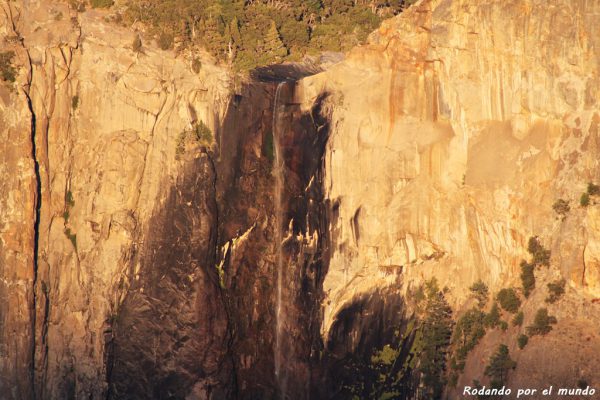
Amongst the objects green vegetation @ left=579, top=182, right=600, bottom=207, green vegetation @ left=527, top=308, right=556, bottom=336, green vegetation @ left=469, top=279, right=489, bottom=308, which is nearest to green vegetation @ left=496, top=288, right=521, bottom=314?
green vegetation @ left=469, top=279, right=489, bottom=308

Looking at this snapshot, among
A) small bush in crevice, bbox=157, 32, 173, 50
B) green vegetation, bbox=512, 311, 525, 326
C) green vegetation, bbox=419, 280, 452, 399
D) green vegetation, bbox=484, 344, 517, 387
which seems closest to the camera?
green vegetation, bbox=484, 344, 517, 387

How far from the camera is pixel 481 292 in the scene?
179ft

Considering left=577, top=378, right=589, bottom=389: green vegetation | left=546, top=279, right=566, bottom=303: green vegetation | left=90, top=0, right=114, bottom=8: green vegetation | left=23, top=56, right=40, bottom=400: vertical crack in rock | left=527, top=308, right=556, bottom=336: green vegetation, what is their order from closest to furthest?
left=577, top=378, right=589, bottom=389: green vegetation, left=527, top=308, right=556, bottom=336: green vegetation, left=546, top=279, right=566, bottom=303: green vegetation, left=23, top=56, right=40, bottom=400: vertical crack in rock, left=90, top=0, right=114, bottom=8: green vegetation

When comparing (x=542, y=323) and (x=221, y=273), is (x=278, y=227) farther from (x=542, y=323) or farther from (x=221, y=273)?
(x=542, y=323)

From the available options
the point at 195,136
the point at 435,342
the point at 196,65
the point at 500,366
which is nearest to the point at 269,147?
the point at 195,136

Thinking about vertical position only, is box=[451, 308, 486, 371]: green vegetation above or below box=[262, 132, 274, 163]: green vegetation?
below

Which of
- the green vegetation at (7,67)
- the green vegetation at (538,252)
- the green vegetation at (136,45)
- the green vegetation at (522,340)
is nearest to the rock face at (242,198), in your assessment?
the green vegetation at (136,45)

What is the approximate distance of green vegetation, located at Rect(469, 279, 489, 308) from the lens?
2147 inches

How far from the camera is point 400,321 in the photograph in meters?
56.2

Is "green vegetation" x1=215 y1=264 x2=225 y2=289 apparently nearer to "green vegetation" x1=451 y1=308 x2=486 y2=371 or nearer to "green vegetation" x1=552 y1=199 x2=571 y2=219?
"green vegetation" x1=451 y1=308 x2=486 y2=371

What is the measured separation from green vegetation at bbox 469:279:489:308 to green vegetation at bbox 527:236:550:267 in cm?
237

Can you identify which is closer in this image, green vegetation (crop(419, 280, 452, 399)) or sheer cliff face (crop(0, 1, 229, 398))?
green vegetation (crop(419, 280, 452, 399))

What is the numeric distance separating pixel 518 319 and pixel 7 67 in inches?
866

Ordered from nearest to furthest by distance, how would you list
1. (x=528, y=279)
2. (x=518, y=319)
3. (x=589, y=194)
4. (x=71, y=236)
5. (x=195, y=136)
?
(x=589, y=194) → (x=518, y=319) → (x=528, y=279) → (x=195, y=136) → (x=71, y=236)
